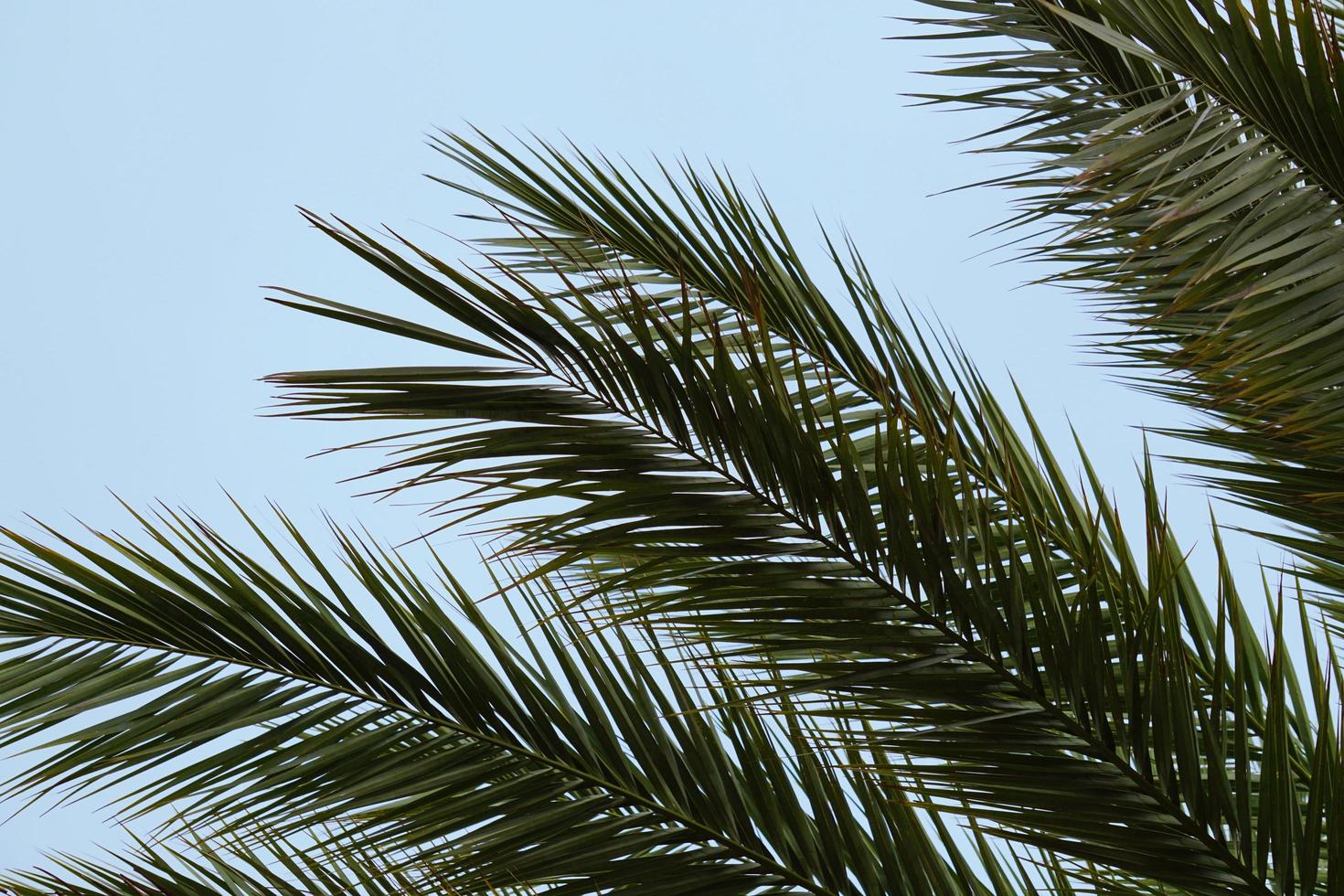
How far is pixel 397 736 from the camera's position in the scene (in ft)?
5.10

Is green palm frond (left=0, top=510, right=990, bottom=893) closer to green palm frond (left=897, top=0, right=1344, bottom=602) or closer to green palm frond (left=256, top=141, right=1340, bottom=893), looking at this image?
green palm frond (left=256, top=141, right=1340, bottom=893)

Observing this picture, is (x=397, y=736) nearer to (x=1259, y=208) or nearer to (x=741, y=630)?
(x=741, y=630)

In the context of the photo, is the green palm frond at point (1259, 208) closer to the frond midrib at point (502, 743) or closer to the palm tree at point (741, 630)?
the palm tree at point (741, 630)

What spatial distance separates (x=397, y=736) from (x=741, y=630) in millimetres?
467

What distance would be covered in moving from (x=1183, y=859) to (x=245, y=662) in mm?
1060

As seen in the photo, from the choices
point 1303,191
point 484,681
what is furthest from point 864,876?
point 1303,191

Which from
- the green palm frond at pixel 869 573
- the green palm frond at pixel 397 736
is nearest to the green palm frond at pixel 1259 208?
the green palm frond at pixel 869 573

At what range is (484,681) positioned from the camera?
1575mm

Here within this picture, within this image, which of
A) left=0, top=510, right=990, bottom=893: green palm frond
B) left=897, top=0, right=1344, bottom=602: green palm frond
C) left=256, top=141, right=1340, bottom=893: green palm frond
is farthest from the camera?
left=0, top=510, right=990, bottom=893: green palm frond

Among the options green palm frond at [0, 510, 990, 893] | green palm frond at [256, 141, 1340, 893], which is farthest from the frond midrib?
green palm frond at [256, 141, 1340, 893]

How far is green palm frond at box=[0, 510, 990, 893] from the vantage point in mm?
1505

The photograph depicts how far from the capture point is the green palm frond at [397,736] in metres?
1.50

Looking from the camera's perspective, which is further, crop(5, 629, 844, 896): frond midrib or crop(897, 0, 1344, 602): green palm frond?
crop(5, 629, 844, 896): frond midrib

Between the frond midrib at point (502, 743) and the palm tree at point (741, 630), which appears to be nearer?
the palm tree at point (741, 630)
